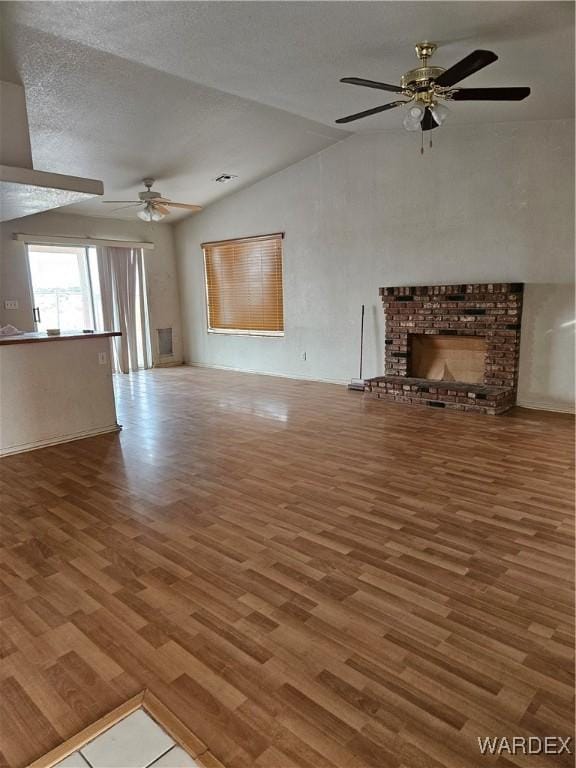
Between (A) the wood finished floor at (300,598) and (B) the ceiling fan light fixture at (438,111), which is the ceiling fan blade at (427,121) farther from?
(A) the wood finished floor at (300,598)

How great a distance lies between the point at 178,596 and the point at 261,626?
0.44m

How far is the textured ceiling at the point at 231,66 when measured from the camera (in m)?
2.93

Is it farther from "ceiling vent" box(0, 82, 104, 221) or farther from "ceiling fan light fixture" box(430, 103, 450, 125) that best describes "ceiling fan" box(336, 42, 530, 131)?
"ceiling vent" box(0, 82, 104, 221)

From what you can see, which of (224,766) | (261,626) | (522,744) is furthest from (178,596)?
(522,744)

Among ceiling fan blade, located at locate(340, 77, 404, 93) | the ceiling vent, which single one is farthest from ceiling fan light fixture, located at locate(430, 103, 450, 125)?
the ceiling vent

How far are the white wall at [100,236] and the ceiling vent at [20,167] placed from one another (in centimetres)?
291

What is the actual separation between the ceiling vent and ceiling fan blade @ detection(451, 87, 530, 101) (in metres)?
2.95

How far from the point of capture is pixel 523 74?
357cm

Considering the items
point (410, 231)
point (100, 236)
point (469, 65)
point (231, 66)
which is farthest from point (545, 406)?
point (100, 236)

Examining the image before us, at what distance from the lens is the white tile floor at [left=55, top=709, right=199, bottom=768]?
1397 millimetres

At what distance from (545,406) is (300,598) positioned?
412 cm

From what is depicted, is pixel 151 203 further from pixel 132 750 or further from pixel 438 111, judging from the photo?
pixel 132 750

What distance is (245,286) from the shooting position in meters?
8.09

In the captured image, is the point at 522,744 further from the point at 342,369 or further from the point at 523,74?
the point at 342,369
